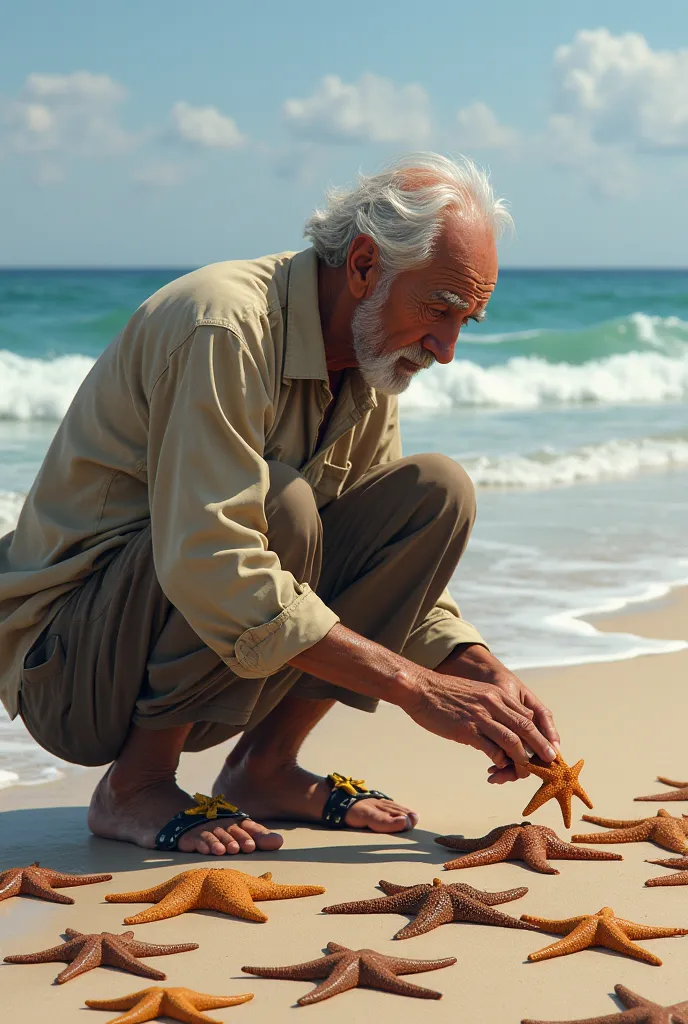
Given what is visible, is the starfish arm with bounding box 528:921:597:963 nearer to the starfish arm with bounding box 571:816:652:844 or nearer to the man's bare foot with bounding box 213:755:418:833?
the starfish arm with bounding box 571:816:652:844

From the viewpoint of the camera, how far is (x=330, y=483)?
3.78 metres

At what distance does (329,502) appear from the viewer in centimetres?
382

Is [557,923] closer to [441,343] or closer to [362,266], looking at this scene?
[441,343]

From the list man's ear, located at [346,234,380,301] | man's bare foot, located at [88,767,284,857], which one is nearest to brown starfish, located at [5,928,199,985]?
man's bare foot, located at [88,767,284,857]

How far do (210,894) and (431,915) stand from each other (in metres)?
0.53

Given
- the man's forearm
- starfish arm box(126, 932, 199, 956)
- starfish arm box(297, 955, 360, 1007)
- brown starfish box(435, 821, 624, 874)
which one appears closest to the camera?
starfish arm box(297, 955, 360, 1007)

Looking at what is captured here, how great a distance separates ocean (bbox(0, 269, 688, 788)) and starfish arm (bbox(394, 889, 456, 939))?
168cm

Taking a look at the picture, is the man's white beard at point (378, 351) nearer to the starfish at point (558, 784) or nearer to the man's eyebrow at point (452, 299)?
the man's eyebrow at point (452, 299)

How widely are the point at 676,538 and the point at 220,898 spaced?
18.6 ft

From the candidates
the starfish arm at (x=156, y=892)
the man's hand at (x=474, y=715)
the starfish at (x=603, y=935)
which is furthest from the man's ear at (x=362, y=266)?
the starfish at (x=603, y=935)

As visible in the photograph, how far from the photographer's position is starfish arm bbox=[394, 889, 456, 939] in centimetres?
296

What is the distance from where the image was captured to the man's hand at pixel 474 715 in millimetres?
3213

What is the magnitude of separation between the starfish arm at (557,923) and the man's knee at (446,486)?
1174 millimetres

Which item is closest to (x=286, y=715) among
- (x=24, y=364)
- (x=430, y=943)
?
(x=430, y=943)
